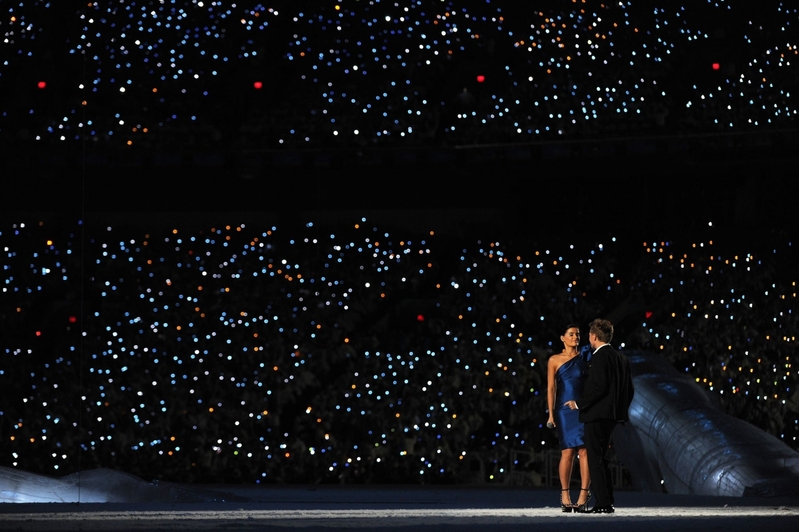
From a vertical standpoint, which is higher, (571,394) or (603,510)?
(571,394)

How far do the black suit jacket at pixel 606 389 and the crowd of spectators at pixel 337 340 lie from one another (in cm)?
631

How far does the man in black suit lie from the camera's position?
23.7 feet

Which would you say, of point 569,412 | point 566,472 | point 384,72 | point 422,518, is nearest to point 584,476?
point 566,472

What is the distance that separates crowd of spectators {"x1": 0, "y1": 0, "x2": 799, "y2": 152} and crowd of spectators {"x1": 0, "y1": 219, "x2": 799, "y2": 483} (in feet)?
5.20

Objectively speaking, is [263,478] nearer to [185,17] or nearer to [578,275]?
[578,275]

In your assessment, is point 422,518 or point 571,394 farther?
point 571,394

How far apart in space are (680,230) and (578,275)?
1853 millimetres

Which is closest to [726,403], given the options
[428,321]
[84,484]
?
[428,321]

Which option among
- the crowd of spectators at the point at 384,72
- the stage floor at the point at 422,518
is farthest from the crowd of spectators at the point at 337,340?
the stage floor at the point at 422,518

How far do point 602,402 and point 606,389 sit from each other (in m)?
0.08

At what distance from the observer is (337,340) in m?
15.0

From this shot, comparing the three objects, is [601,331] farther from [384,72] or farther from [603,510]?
[384,72]

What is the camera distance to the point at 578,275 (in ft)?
51.5

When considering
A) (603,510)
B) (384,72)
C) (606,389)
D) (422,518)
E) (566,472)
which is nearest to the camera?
(422,518)
